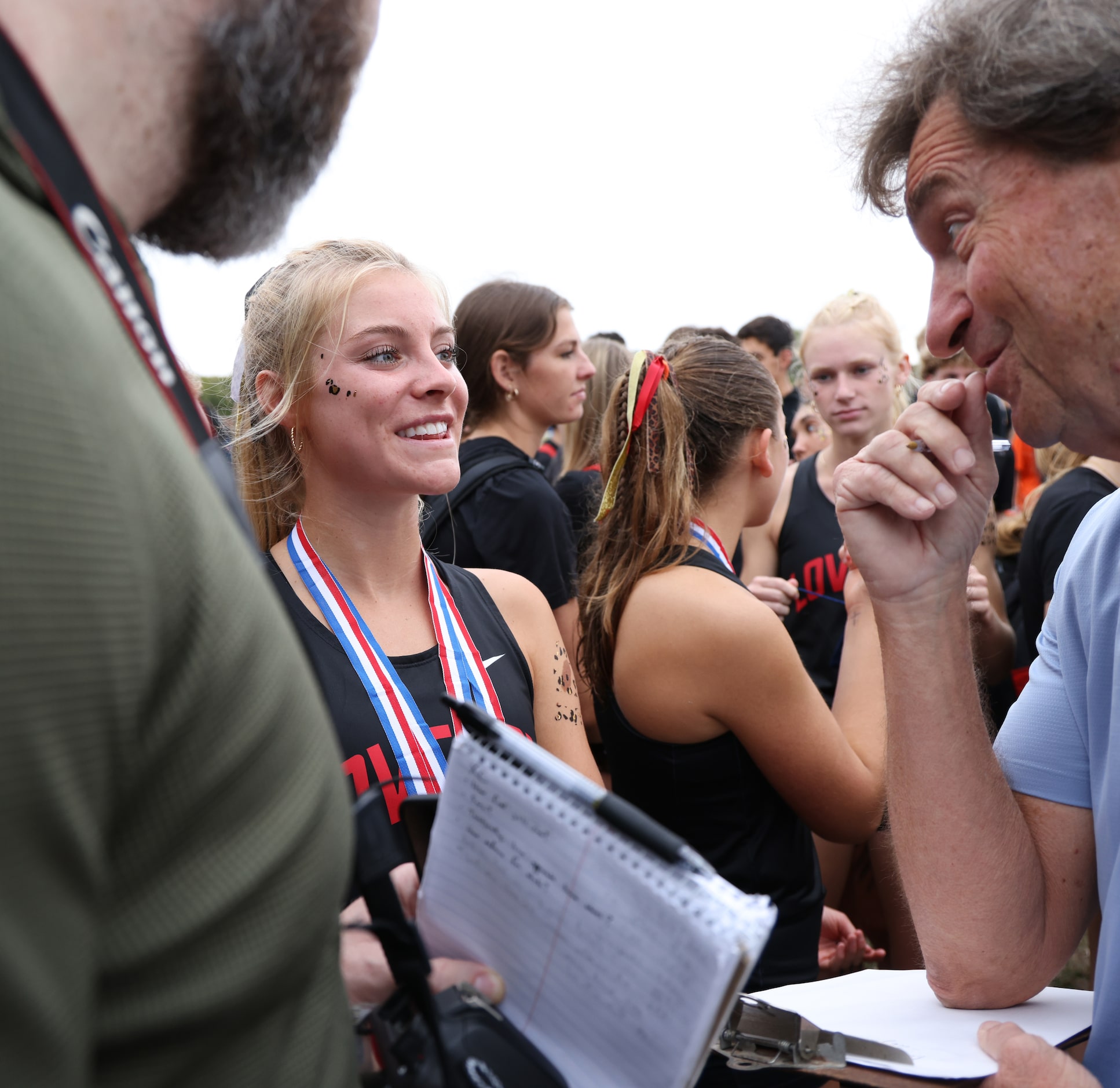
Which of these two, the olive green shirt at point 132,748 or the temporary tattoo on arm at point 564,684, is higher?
the olive green shirt at point 132,748

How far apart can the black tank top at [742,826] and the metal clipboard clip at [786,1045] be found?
1188 millimetres

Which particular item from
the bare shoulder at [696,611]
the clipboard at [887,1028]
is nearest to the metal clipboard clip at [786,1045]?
the clipboard at [887,1028]

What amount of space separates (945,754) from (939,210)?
888 millimetres

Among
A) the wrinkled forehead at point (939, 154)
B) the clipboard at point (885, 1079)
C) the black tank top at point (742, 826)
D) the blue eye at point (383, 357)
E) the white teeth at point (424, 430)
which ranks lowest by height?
the black tank top at point (742, 826)

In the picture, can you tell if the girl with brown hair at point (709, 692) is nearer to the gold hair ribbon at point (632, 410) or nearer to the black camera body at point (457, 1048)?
the gold hair ribbon at point (632, 410)

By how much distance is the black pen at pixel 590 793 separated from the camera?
33.9 inches

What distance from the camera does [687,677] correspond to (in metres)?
2.53

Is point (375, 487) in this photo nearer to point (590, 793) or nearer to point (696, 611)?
point (696, 611)

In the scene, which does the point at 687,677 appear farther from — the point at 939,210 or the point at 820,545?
the point at 820,545

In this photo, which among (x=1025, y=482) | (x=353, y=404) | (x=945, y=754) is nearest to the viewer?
(x=945, y=754)

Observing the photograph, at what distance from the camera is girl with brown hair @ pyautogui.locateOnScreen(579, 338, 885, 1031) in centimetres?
253

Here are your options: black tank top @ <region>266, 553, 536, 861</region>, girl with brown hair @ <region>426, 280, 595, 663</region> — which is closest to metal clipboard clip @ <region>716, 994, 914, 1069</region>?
black tank top @ <region>266, 553, 536, 861</region>

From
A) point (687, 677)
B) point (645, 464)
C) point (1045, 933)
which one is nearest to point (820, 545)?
point (645, 464)

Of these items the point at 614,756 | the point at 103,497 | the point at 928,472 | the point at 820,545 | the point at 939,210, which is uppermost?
the point at 939,210
